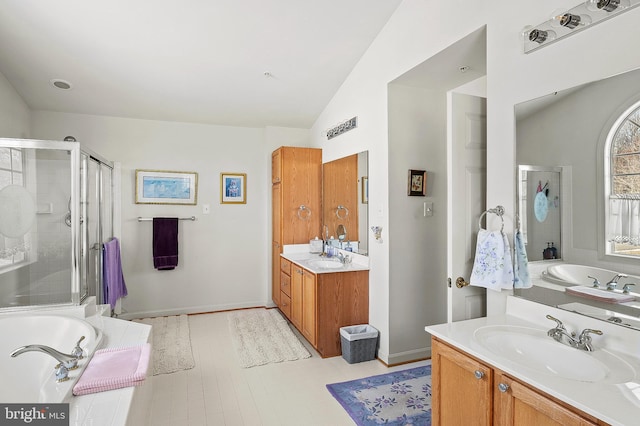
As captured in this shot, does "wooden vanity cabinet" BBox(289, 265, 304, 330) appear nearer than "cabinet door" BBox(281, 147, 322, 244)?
Yes

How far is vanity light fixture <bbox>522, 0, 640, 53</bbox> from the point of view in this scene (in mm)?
1358

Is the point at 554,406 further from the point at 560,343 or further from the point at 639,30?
the point at 639,30

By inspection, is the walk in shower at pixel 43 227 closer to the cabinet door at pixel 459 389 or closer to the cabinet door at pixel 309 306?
the cabinet door at pixel 309 306

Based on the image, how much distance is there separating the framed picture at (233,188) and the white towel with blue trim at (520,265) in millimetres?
3552

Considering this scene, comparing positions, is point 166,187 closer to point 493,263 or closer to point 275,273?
point 275,273

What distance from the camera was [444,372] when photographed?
1.59 meters

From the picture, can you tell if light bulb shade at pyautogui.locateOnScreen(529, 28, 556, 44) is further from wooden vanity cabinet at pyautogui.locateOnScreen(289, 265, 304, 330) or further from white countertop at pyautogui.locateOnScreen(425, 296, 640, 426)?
wooden vanity cabinet at pyautogui.locateOnScreen(289, 265, 304, 330)

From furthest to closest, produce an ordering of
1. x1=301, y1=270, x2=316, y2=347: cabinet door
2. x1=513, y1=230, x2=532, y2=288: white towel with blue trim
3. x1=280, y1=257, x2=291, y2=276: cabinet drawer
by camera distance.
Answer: x1=280, y1=257, x2=291, y2=276: cabinet drawer, x1=301, y1=270, x2=316, y2=347: cabinet door, x1=513, y1=230, x2=532, y2=288: white towel with blue trim

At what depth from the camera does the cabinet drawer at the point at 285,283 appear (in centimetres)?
389

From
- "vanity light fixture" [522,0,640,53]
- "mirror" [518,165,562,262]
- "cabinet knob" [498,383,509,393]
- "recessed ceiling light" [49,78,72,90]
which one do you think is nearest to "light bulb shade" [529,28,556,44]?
"vanity light fixture" [522,0,640,53]

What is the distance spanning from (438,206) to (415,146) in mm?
564

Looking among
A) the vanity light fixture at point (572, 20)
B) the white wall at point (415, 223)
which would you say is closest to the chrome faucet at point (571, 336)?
the vanity light fixture at point (572, 20)

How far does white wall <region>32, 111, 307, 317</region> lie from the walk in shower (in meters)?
1.54

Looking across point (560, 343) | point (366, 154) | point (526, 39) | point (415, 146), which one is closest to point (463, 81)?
point (415, 146)
